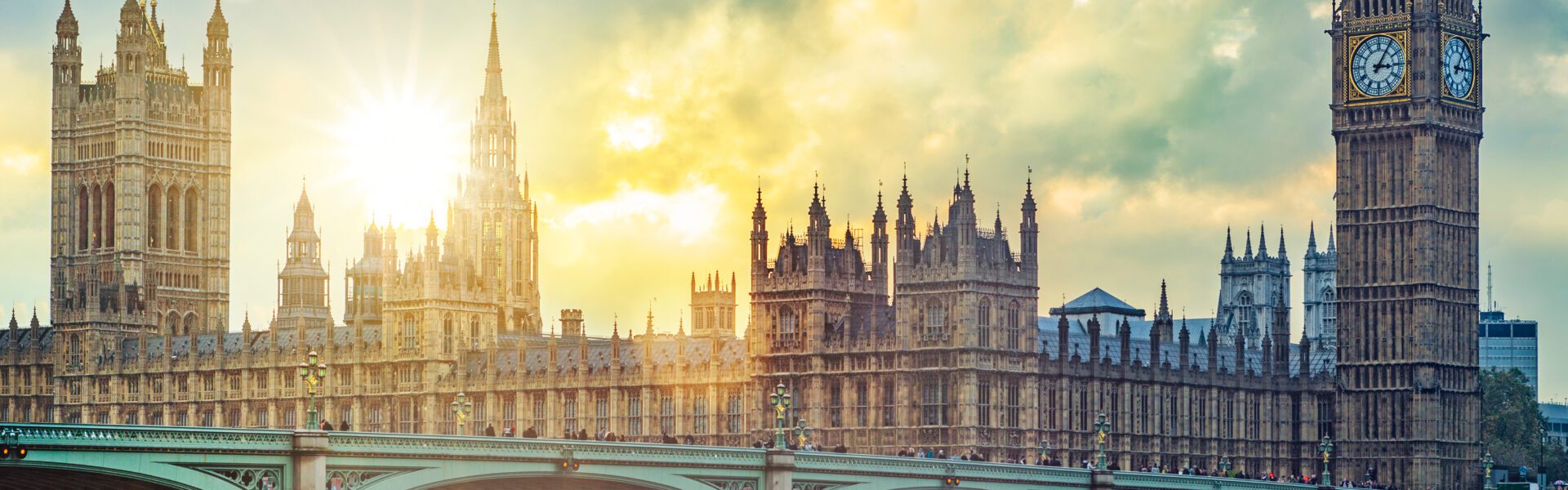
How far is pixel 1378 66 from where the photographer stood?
151m

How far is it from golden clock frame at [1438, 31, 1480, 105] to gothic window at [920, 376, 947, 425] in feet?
113

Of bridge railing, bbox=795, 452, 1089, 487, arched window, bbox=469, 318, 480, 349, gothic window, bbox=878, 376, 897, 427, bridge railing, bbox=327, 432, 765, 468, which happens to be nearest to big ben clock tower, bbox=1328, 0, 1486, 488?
gothic window, bbox=878, 376, 897, 427

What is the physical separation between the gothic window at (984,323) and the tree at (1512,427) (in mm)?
49742

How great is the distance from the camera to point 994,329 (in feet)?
439

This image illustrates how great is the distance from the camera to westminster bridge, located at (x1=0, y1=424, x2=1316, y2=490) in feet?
244

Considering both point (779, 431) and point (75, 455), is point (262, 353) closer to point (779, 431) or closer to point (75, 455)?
point (779, 431)

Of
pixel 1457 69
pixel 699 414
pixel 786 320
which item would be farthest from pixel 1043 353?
pixel 1457 69

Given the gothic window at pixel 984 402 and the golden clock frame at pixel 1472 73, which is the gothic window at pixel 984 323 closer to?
the gothic window at pixel 984 402

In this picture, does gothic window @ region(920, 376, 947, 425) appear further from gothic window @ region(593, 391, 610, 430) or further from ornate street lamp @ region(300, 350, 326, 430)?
ornate street lamp @ region(300, 350, 326, 430)

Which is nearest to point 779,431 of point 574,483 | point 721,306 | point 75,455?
point 574,483

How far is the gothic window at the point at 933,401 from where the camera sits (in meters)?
134

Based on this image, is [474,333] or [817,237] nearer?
[817,237]

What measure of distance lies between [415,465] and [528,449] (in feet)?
17.2

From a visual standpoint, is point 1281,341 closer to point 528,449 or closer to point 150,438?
point 528,449
